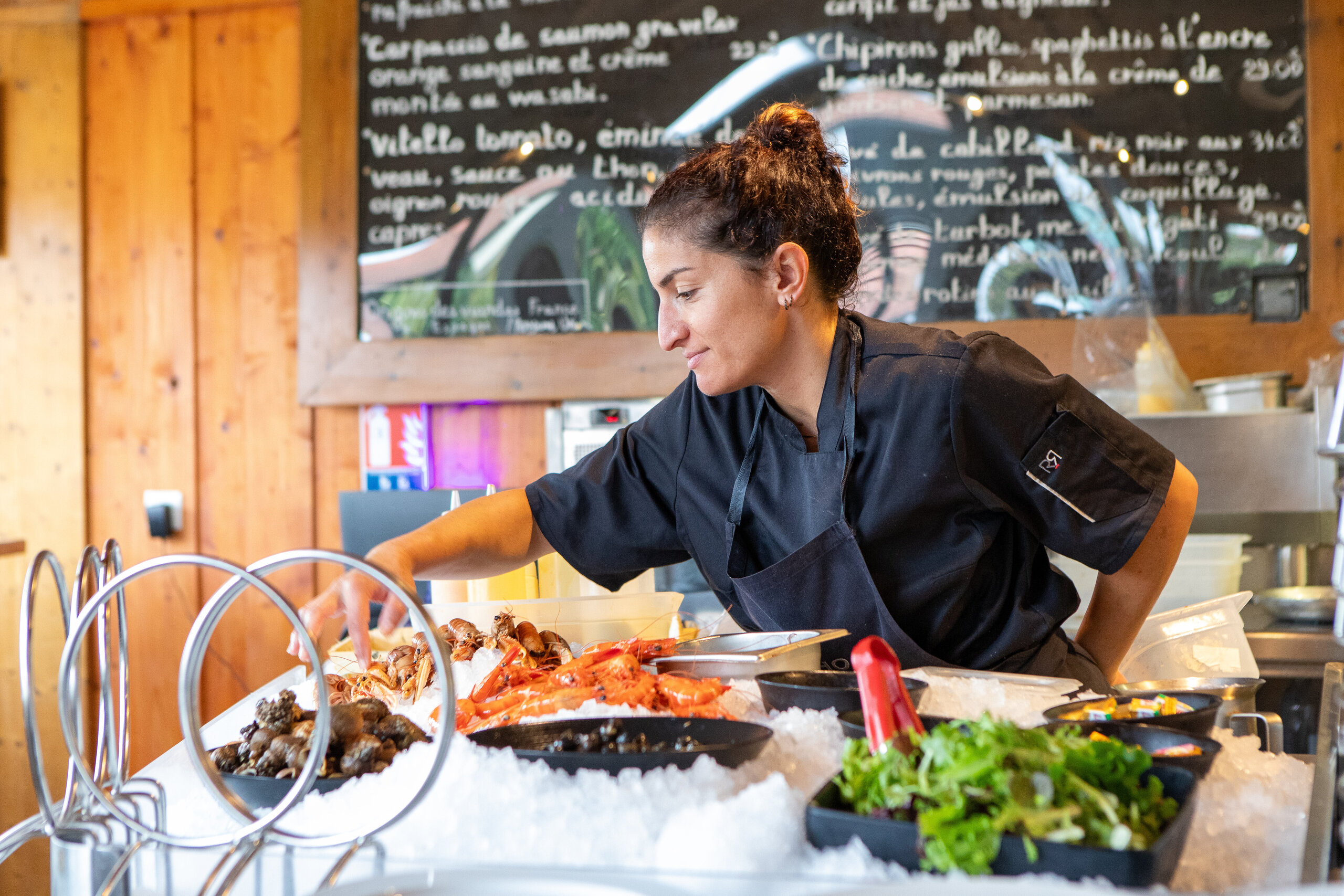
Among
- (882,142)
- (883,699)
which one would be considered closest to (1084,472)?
(883,699)

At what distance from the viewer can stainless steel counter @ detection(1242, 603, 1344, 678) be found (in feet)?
7.58

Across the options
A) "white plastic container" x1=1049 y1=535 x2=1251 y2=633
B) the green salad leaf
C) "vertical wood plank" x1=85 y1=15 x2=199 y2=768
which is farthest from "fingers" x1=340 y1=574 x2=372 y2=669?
"vertical wood plank" x1=85 y1=15 x2=199 y2=768

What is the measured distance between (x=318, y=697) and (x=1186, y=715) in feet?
2.40

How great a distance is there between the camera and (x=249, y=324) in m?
3.50

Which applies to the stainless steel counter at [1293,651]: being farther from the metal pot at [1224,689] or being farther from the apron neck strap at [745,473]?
the apron neck strap at [745,473]

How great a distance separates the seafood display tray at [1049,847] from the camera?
0.64 metres

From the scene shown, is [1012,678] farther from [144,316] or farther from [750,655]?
[144,316]

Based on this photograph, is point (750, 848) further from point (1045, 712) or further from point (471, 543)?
point (471, 543)

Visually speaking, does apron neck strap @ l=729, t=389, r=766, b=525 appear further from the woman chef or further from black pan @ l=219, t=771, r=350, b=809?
black pan @ l=219, t=771, r=350, b=809

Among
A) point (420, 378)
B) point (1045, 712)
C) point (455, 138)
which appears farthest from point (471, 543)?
point (455, 138)

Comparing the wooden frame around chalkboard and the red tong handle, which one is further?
the wooden frame around chalkboard

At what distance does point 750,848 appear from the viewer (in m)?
0.69

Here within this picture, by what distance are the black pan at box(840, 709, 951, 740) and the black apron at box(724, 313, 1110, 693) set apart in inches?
20.1

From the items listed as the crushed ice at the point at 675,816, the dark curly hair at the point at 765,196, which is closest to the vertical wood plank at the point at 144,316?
the dark curly hair at the point at 765,196
